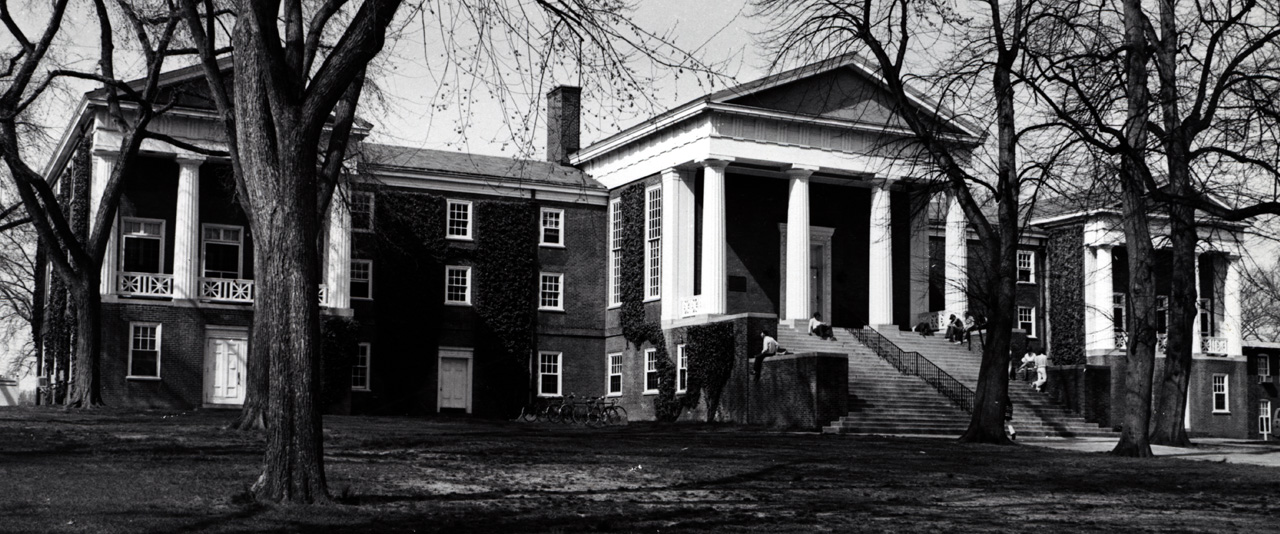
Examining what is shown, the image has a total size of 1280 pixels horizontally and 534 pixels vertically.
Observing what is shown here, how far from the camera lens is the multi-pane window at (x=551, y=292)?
49094mm

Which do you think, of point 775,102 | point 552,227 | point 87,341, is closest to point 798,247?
point 775,102

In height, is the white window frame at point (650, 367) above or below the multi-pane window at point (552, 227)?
below

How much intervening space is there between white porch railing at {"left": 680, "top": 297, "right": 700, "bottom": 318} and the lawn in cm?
1877

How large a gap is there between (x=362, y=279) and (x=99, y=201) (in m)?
8.41

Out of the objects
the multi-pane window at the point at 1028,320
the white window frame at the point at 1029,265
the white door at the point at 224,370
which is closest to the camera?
the white door at the point at 224,370

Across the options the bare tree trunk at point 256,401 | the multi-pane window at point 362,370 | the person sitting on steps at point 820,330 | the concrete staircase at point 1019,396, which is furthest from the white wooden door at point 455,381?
the bare tree trunk at point 256,401

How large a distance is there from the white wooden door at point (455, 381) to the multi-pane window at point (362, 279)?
3.08 meters

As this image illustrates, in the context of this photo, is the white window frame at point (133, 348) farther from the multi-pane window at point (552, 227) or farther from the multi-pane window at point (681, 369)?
the multi-pane window at point (681, 369)

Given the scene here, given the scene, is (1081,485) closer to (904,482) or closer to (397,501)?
(904,482)

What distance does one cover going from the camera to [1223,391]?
193 feet

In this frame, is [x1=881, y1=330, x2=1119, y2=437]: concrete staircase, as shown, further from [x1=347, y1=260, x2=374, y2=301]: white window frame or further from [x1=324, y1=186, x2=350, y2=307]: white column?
[x1=324, y1=186, x2=350, y2=307]: white column

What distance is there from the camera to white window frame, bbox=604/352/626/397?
48969 millimetres

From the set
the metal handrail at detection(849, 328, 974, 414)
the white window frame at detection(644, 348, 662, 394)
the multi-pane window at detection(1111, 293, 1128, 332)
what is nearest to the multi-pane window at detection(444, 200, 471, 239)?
the white window frame at detection(644, 348, 662, 394)

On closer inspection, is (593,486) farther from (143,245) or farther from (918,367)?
(143,245)
